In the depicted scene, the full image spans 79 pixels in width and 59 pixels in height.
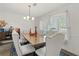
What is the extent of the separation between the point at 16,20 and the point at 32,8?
0.79 ft

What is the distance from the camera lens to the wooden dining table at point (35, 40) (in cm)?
122

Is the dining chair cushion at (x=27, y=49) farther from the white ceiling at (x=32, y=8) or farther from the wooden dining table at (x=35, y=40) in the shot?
the white ceiling at (x=32, y=8)

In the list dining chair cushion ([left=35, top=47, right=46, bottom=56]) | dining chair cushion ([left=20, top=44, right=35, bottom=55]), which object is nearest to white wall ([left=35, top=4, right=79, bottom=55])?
dining chair cushion ([left=35, top=47, right=46, bottom=56])

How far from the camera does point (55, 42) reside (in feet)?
4.17

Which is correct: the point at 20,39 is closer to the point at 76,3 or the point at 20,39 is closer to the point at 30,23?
the point at 30,23

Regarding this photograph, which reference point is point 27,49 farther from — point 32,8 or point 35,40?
point 32,8

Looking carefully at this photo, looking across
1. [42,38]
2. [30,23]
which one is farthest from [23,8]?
[42,38]

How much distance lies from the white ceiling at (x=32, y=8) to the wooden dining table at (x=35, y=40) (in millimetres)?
266

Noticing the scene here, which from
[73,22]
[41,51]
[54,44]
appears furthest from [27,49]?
[73,22]

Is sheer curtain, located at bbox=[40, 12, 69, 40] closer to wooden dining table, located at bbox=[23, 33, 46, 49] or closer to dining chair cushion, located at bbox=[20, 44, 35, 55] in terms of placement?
wooden dining table, located at bbox=[23, 33, 46, 49]

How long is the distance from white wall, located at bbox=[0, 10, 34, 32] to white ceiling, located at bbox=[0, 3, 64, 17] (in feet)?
0.15

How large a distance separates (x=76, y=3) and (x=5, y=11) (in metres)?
0.82

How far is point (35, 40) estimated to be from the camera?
4.04 ft

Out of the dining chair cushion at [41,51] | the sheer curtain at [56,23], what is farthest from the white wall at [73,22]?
the dining chair cushion at [41,51]
